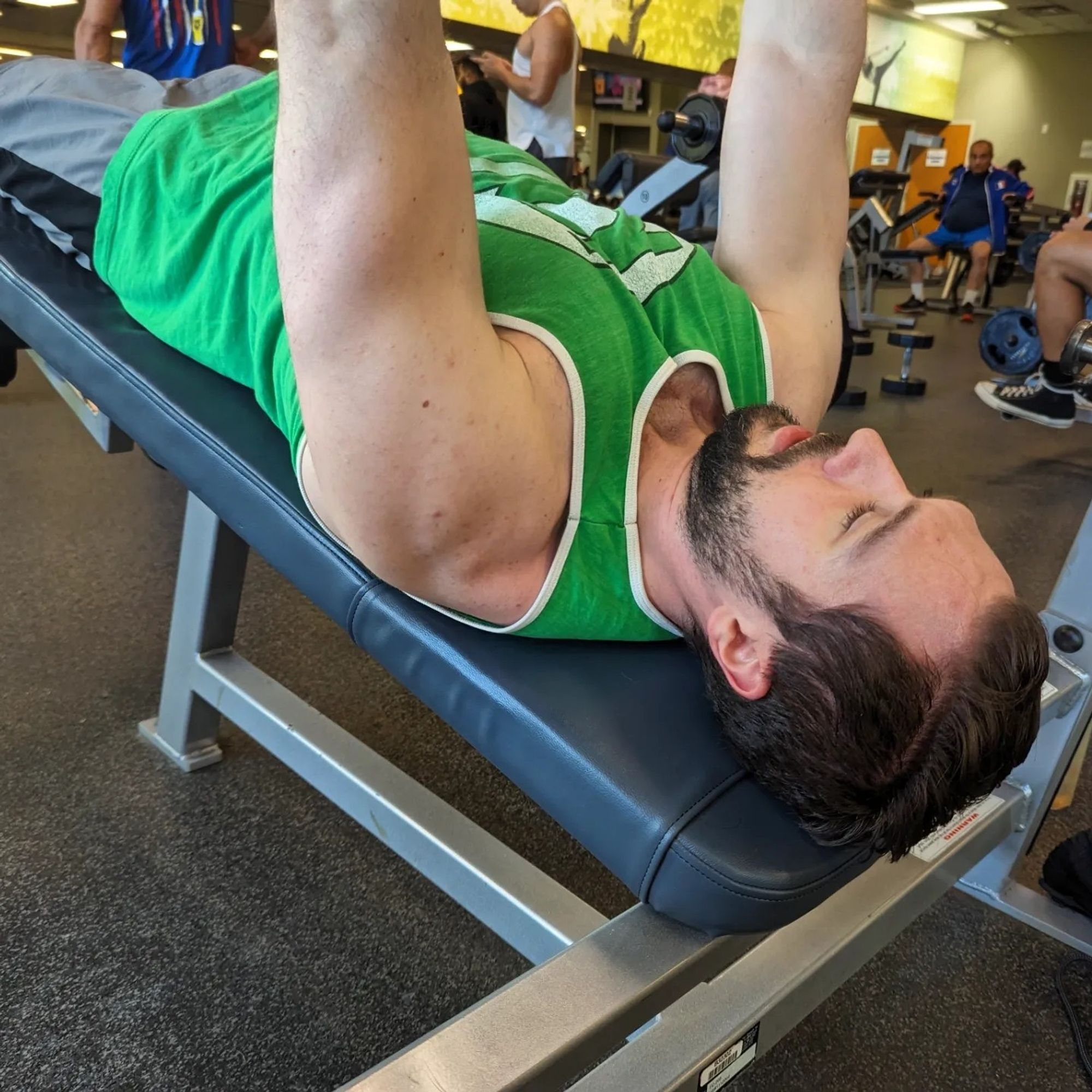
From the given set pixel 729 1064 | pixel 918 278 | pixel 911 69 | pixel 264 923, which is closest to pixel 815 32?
pixel 729 1064

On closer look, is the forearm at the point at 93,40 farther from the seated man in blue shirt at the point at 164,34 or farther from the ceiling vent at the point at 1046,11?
the ceiling vent at the point at 1046,11

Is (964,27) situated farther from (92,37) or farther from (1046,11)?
(92,37)

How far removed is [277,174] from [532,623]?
1.33 feet

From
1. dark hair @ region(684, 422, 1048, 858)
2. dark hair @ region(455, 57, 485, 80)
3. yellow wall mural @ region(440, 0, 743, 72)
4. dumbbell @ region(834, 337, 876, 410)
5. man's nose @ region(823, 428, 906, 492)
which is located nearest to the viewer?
dark hair @ region(684, 422, 1048, 858)

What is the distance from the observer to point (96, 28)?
6.55ft

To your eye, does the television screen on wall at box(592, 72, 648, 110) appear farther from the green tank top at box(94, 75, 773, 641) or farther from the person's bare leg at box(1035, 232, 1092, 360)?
the green tank top at box(94, 75, 773, 641)

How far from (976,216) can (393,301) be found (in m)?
7.74

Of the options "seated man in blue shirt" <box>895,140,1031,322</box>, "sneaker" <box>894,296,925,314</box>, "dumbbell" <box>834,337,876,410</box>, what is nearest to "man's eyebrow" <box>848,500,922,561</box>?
"dumbbell" <box>834,337,876,410</box>

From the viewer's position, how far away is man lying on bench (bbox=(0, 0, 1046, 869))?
667 millimetres

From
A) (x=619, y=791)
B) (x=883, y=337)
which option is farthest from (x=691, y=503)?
(x=883, y=337)

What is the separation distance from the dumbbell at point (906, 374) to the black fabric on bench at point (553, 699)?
11.4ft

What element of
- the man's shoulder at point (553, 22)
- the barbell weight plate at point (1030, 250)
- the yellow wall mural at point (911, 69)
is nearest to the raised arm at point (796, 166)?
the man's shoulder at point (553, 22)

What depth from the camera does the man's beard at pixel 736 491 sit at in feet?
2.55

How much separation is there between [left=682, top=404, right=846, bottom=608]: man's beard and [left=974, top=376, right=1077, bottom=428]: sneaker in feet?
6.74
